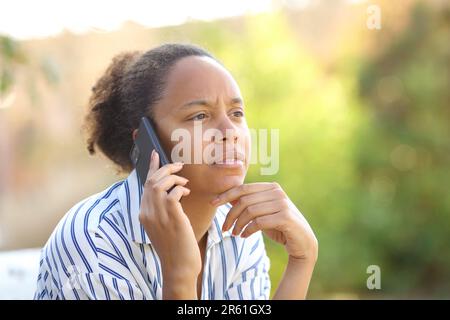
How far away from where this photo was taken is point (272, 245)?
5625mm

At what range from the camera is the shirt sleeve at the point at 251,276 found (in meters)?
1.76

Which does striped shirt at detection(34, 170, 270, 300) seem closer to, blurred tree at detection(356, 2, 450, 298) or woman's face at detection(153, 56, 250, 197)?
woman's face at detection(153, 56, 250, 197)

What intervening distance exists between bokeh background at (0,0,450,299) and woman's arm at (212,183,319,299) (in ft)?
11.6

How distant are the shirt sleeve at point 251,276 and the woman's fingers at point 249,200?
1.06 ft

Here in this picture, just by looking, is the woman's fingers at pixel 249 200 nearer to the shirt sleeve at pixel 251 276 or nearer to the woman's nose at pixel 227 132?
the woman's nose at pixel 227 132

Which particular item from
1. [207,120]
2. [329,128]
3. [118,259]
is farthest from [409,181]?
[118,259]

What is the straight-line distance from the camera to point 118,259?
155 cm

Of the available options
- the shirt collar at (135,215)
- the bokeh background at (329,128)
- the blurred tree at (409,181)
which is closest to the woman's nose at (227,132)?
the shirt collar at (135,215)

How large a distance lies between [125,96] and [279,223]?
0.64 meters

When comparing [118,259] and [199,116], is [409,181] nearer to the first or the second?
[199,116]

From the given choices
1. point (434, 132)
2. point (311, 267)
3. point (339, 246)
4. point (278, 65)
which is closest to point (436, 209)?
point (434, 132)

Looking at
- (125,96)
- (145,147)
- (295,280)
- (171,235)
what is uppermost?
(125,96)

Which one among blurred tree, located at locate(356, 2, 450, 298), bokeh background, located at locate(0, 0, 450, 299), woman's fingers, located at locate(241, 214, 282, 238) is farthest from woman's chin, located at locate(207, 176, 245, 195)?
blurred tree, located at locate(356, 2, 450, 298)

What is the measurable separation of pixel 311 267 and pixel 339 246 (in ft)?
15.1
